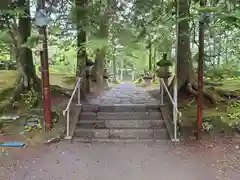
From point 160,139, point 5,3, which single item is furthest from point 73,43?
point 160,139

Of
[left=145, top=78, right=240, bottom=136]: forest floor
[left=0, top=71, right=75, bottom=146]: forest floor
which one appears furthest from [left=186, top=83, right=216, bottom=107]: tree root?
[left=0, top=71, right=75, bottom=146]: forest floor

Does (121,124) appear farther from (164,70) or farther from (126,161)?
(164,70)

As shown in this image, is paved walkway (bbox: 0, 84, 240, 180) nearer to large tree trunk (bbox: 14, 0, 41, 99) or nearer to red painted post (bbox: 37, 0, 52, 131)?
red painted post (bbox: 37, 0, 52, 131)

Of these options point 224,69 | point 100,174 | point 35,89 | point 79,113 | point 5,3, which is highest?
point 5,3

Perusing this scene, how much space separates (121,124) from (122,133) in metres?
0.36

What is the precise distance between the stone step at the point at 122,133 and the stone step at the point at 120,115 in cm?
53

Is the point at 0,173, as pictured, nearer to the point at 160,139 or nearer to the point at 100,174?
the point at 100,174

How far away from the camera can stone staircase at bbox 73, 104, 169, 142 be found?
6523mm

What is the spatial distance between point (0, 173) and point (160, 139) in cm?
331

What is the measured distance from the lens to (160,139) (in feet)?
20.9

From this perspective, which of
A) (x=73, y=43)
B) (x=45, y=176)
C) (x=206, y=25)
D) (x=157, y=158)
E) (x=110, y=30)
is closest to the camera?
(x=45, y=176)

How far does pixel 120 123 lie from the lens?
22.8ft

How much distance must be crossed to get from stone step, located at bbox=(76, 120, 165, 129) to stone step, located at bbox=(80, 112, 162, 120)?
0.18 meters

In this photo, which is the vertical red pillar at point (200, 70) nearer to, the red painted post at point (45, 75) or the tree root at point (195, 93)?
the tree root at point (195, 93)
